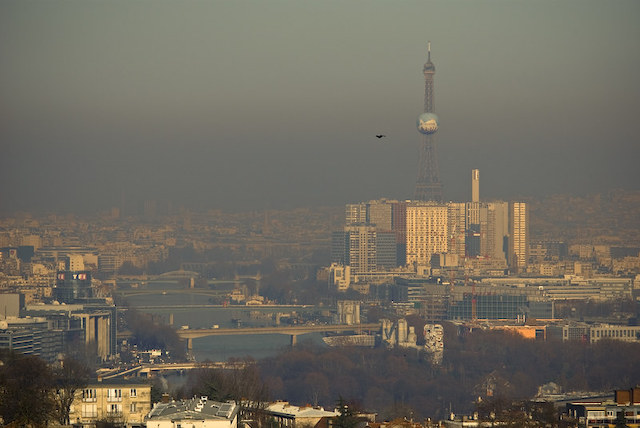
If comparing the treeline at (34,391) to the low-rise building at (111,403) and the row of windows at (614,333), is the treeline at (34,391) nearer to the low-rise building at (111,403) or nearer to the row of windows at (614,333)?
the low-rise building at (111,403)

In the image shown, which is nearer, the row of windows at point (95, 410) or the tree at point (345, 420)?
the tree at point (345, 420)

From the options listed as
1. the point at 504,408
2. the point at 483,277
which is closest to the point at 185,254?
the point at 483,277

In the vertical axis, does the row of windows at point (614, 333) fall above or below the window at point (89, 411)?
below

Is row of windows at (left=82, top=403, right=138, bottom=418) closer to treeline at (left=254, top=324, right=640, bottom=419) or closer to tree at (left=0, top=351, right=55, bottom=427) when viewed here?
tree at (left=0, top=351, right=55, bottom=427)

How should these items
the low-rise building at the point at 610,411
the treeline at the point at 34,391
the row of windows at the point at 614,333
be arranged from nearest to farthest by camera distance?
the treeline at the point at 34,391 < the low-rise building at the point at 610,411 < the row of windows at the point at 614,333

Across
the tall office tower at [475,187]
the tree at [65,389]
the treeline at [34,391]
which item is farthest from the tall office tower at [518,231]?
the tree at [65,389]

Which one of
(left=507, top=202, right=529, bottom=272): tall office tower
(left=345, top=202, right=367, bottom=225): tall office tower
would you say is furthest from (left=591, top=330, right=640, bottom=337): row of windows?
(left=345, top=202, right=367, bottom=225): tall office tower

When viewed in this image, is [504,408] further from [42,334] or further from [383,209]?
[383,209]
